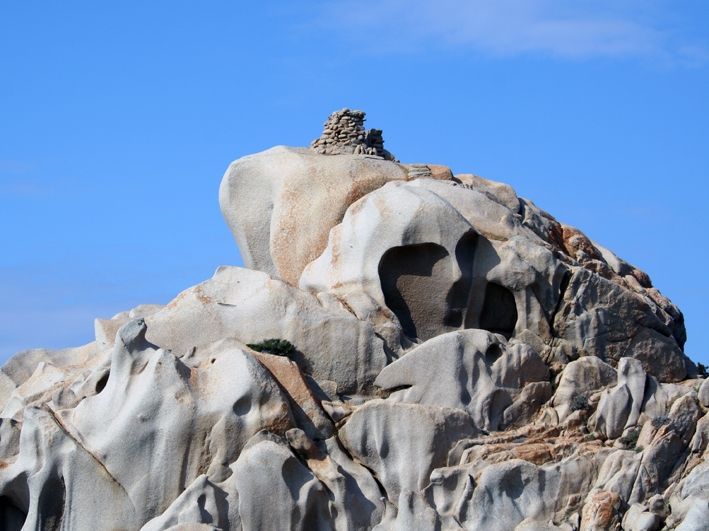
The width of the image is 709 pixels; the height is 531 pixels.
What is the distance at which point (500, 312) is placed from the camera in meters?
46.0

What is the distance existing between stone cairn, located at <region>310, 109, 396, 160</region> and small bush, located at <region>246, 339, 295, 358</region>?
25.0 feet

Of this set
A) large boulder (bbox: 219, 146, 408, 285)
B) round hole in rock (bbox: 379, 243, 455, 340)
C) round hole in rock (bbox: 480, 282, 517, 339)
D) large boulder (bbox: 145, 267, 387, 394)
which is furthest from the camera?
large boulder (bbox: 219, 146, 408, 285)

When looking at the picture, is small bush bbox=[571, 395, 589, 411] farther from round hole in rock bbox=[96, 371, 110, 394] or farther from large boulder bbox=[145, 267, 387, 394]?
round hole in rock bbox=[96, 371, 110, 394]

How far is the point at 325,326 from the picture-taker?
43.6m

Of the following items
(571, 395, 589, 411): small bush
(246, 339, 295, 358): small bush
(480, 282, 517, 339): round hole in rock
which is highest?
(480, 282, 517, 339): round hole in rock

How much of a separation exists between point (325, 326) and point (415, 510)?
4.97 metres

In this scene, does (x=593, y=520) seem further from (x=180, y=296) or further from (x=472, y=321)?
(x=180, y=296)

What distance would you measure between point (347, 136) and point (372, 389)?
8.53 metres

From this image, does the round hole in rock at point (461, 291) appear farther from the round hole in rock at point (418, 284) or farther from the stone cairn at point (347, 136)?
the stone cairn at point (347, 136)

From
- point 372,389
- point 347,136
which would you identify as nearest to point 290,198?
point 347,136

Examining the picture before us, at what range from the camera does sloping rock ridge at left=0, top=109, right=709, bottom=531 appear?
133 feet

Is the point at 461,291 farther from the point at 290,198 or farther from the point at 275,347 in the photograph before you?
the point at 290,198

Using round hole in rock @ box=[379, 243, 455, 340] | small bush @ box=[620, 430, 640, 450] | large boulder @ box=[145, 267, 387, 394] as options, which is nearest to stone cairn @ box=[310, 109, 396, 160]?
round hole in rock @ box=[379, 243, 455, 340]

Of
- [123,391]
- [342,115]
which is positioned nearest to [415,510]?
[123,391]
